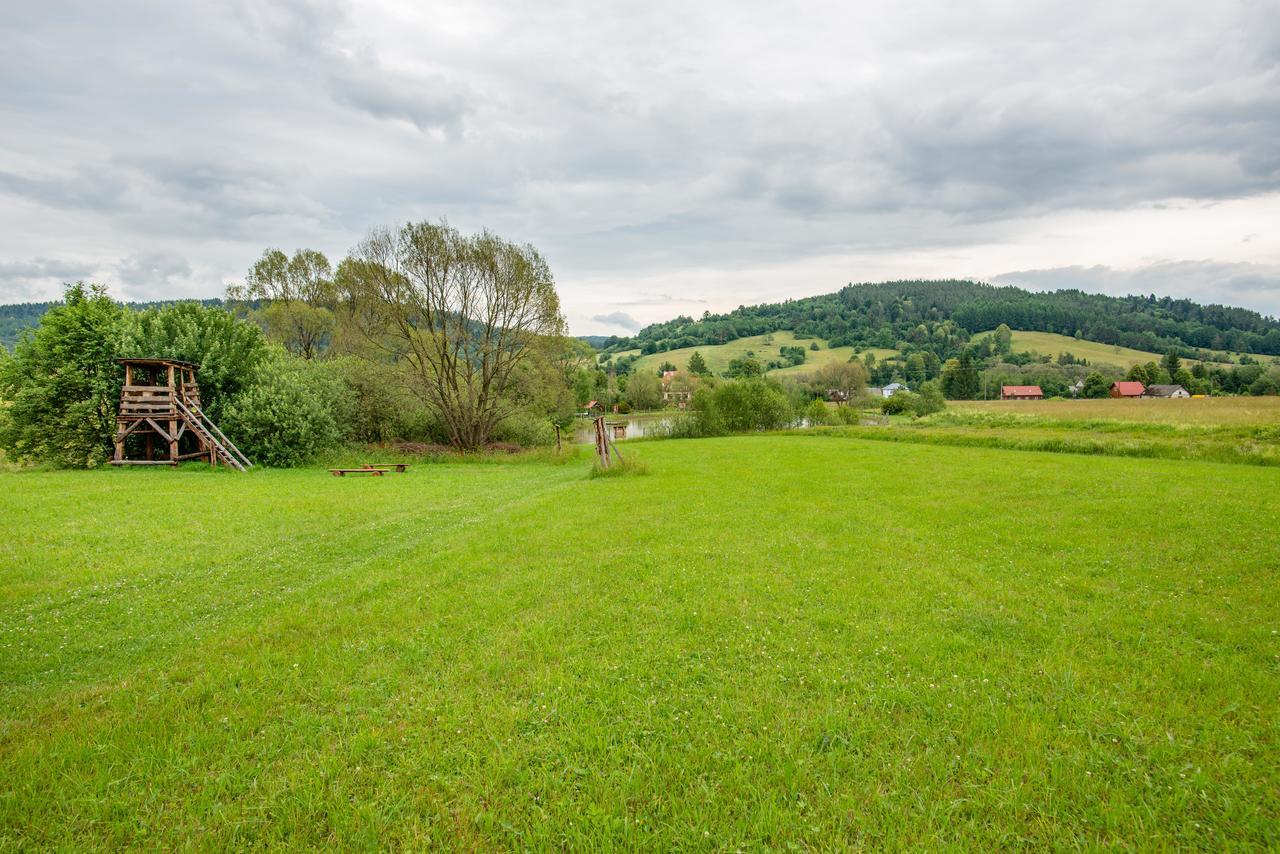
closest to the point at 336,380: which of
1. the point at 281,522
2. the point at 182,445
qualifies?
the point at 182,445

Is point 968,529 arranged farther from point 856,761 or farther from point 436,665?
point 436,665

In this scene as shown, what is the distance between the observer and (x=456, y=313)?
110 feet

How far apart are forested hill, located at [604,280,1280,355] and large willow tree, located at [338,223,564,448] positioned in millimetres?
134279

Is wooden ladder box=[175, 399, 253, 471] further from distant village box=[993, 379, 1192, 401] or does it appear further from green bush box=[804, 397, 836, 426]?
distant village box=[993, 379, 1192, 401]

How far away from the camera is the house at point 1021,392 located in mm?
100312

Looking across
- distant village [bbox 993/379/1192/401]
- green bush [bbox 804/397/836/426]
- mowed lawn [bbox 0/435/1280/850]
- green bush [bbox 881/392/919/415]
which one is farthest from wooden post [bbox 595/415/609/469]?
distant village [bbox 993/379/1192/401]

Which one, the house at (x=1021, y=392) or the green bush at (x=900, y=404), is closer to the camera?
the green bush at (x=900, y=404)

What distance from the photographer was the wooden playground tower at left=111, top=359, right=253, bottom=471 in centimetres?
2202

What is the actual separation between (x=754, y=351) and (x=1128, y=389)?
80.6 metres

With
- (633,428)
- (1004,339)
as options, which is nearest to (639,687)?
(633,428)

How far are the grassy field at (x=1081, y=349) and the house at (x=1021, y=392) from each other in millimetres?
29535

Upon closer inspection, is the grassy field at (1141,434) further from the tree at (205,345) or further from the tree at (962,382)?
the tree at (962,382)

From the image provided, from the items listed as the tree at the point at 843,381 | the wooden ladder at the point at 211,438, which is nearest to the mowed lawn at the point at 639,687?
the wooden ladder at the point at 211,438

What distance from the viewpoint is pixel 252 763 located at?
4.13m
